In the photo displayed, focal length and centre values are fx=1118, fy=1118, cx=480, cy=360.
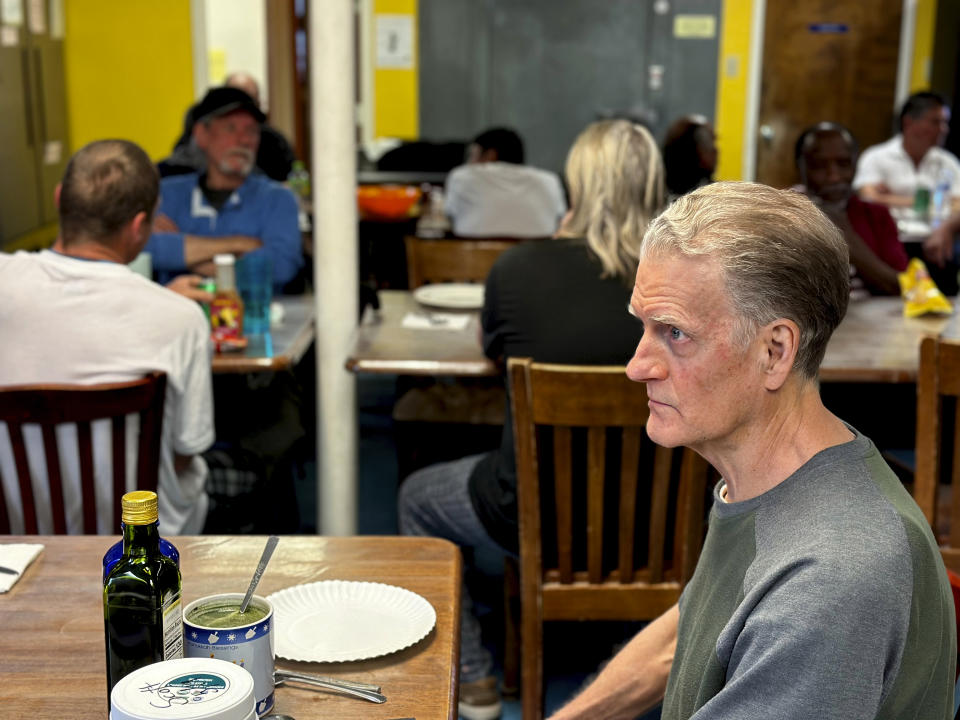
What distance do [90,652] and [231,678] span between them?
397mm

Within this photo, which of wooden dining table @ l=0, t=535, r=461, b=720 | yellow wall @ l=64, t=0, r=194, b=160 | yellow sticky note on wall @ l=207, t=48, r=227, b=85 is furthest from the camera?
yellow sticky note on wall @ l=207, t=48, r=227, b=85

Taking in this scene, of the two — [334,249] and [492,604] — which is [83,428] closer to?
[334,249]

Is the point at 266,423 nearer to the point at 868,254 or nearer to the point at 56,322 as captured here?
the point at 56,322

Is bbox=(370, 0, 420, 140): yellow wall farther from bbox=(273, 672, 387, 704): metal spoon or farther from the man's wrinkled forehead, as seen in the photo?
bbox=(273, 672, 387, 704): metal spoon

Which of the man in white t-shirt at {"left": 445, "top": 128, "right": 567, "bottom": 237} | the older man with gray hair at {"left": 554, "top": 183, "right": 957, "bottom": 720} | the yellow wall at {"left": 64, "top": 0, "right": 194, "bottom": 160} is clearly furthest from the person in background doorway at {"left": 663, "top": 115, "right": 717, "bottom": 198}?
the older man with gray hair at {"left": 554, "top": 183, "right": 957, "bottom": 720}

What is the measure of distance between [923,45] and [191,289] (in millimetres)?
7377

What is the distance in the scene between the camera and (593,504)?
210 cm

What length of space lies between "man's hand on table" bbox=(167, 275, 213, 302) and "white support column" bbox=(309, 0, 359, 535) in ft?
0.92

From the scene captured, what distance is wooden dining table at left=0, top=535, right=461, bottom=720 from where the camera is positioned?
46.8 inches

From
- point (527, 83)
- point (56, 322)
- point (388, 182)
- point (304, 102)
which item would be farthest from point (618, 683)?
point (304, 102)

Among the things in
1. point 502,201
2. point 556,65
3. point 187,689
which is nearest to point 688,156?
point 502,201

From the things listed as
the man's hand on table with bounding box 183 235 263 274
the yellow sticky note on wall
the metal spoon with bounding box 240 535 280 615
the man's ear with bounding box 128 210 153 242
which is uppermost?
the yellow sticky note on wall

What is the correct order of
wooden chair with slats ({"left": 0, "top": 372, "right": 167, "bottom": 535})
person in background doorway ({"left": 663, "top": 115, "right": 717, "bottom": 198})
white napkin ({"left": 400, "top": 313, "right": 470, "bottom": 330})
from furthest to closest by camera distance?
person in background doorway ({"left": 663, "top": 115, "right": 717, "bottom": 198}) < white napkin ({"left": 400, "top": 313, "right": 470, "bottom": 330}) < wooden chair with slats ({"left": 0, "top": 372, "right": 167, "bottom": 535})

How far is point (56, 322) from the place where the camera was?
7.15 feet
